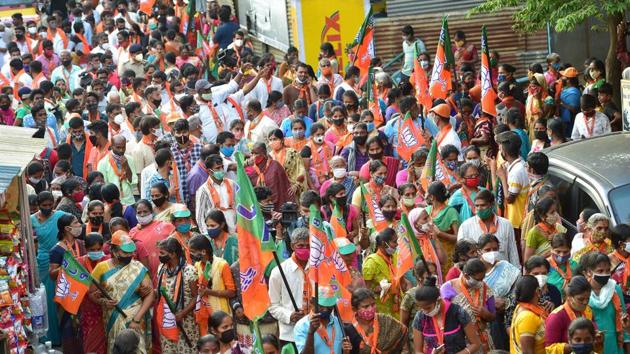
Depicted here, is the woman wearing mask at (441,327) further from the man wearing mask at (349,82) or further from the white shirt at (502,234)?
the man wearing mask at (349,82)

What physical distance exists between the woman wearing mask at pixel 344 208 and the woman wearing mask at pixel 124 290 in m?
2.00

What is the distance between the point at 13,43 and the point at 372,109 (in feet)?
29.8

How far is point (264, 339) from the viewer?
421 inches

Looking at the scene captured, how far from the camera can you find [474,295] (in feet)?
37.9

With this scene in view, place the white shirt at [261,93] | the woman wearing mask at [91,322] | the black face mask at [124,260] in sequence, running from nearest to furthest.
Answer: the black face mask at [124,260] → the woman wearing mask at [91,322] → the white shirt at [261,93]

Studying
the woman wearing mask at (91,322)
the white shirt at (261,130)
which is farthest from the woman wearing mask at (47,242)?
the white shirt at (261,130)

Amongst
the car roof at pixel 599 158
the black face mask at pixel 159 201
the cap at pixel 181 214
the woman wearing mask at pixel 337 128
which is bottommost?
the woman wearing mask at pixel 337 128

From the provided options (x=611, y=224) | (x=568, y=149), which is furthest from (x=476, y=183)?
(x=611, y=224)

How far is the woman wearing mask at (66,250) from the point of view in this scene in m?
12.7

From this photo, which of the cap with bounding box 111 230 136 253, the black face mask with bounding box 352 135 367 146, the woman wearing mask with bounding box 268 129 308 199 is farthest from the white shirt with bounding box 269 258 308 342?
the black face mask with bounding box 352 135 367 146

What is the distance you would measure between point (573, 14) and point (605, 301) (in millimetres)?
7006

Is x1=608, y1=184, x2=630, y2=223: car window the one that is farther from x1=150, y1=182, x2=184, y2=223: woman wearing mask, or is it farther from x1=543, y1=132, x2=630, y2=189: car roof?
x1=150, y1=182, x2=184, y2=223: woman wearing mask

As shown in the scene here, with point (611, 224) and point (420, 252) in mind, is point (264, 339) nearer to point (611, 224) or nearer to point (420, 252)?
point (420, 252)

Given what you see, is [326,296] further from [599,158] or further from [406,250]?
[599,158]
